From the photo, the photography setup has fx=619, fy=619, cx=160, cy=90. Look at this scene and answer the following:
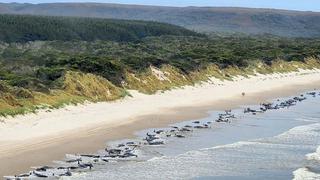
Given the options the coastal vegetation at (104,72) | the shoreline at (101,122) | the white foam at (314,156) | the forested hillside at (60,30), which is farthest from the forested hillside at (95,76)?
the forested hillside at (60,30)

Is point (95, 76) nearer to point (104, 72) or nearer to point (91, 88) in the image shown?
point (91, 88)

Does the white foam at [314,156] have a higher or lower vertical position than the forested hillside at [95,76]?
lower

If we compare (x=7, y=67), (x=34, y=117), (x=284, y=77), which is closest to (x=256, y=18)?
(x=284, y=77)

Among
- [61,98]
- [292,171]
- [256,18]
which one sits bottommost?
[292,171]

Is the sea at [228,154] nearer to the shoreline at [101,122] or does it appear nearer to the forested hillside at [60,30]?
the shoreline at [101,122]

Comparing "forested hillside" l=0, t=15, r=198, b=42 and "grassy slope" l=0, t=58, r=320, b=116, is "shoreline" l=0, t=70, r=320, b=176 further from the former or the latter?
"forested hillside" l=0, t=15, r=198, b=42

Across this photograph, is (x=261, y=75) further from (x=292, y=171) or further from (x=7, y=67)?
(x=292, y=171)

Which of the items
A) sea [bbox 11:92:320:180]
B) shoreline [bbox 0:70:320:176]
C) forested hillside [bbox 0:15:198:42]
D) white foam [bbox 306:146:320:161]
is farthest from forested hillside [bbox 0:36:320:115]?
forested hillside [bbox 0:15:198:42]
